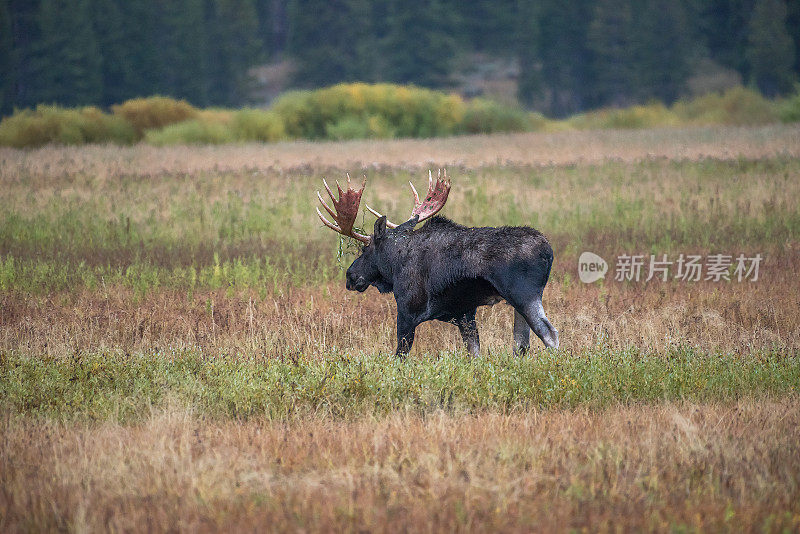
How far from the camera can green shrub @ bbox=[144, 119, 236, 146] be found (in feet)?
129

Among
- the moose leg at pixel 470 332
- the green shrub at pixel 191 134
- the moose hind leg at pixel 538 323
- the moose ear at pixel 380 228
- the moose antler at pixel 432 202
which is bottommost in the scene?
the moose leg at pixel 470 332

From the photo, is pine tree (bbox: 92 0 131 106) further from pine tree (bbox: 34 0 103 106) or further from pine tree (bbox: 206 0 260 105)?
pine tree (bbox: 206 0 260 105)

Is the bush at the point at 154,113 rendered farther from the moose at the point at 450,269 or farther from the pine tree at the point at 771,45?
the pine tree at the point at 771,45

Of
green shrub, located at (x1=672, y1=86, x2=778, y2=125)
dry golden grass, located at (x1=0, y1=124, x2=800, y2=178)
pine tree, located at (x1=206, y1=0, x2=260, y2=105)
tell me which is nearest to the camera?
dry golden grass, located at (x1=0, y1=124, x2=800, y2=178)

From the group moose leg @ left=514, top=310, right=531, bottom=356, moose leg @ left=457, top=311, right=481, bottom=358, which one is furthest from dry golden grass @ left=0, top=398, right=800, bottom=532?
moose leg @ left=457, top=311, right=481, bottom=358

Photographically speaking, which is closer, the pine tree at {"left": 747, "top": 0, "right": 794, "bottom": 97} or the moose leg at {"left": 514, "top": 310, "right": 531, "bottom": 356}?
the moose leg at {"left": 514, "top": 310, "right": 531, "bottom": 356}

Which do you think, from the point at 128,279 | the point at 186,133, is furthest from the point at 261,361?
the point at 186,133

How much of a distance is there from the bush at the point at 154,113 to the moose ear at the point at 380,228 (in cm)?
3736

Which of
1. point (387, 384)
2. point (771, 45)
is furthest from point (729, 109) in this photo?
point (387, 384)

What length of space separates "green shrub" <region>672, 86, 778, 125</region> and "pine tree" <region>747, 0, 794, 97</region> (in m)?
16.2

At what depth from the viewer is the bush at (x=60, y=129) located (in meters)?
38.7

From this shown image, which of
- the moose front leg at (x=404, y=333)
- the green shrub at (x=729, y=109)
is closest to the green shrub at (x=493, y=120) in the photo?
the green shrub at (x=729, y=109)

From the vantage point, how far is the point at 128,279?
1313 centimetres

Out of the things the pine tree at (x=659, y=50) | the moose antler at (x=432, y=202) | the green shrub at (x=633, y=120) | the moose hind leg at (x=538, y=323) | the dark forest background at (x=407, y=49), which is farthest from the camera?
the pine tree at (x=659, y=50)
